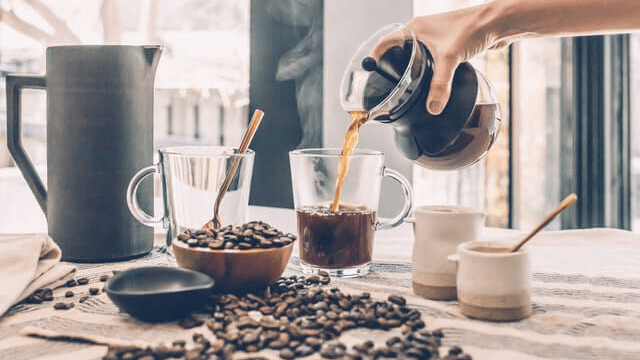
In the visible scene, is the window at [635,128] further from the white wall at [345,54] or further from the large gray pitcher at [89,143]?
the large gray pitcher at [89,143]

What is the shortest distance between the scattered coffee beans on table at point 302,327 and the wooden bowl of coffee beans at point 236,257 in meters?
0.02

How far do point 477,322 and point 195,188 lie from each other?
1.56 feet

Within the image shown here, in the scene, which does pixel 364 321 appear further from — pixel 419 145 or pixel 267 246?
pixel 419 145

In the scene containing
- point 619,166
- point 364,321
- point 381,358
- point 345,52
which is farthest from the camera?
point 619,166

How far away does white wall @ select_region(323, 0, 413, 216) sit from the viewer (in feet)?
5.85

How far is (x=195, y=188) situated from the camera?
113cm

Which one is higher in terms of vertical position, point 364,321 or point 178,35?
point 178,35

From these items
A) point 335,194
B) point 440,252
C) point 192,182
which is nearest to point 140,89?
point 192,182

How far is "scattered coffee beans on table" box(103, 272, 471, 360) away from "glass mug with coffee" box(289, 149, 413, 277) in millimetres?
95

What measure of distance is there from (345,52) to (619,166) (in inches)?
47.2

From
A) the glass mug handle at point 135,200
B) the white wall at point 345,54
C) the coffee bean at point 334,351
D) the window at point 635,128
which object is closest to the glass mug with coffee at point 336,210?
the glass mug handle at point 135,200

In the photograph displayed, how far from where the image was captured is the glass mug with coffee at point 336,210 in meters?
1.11

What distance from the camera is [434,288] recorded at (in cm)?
99

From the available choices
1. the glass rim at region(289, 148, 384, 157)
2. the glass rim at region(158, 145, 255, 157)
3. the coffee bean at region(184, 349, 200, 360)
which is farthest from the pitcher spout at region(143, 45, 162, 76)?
the coffee bean at region(184, 349, 200, 360)
